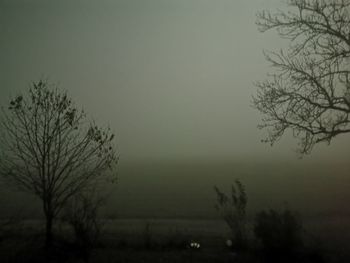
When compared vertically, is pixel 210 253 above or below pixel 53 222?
below

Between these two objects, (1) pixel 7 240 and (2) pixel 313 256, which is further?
(1) pixel 7 240

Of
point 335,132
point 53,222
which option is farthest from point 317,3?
point 53,222

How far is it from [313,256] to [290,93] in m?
5.56

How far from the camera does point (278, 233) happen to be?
18.0m

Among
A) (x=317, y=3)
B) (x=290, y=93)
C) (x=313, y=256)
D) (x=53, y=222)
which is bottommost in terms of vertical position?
(x=313, y=256)

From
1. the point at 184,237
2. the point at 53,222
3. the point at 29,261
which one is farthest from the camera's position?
the point at 184,237

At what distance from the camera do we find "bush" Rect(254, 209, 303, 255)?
17.8m

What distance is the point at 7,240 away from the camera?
1927 centimetres

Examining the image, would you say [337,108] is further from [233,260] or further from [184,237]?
[184,237]

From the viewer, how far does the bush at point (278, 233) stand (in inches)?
699

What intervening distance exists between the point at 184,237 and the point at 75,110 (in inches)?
264

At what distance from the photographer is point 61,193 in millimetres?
17969

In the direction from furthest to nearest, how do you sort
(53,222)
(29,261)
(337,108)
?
(53,222) < (337,108) < (29,261)

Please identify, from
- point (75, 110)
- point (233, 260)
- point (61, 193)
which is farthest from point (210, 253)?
point (75, 110)
